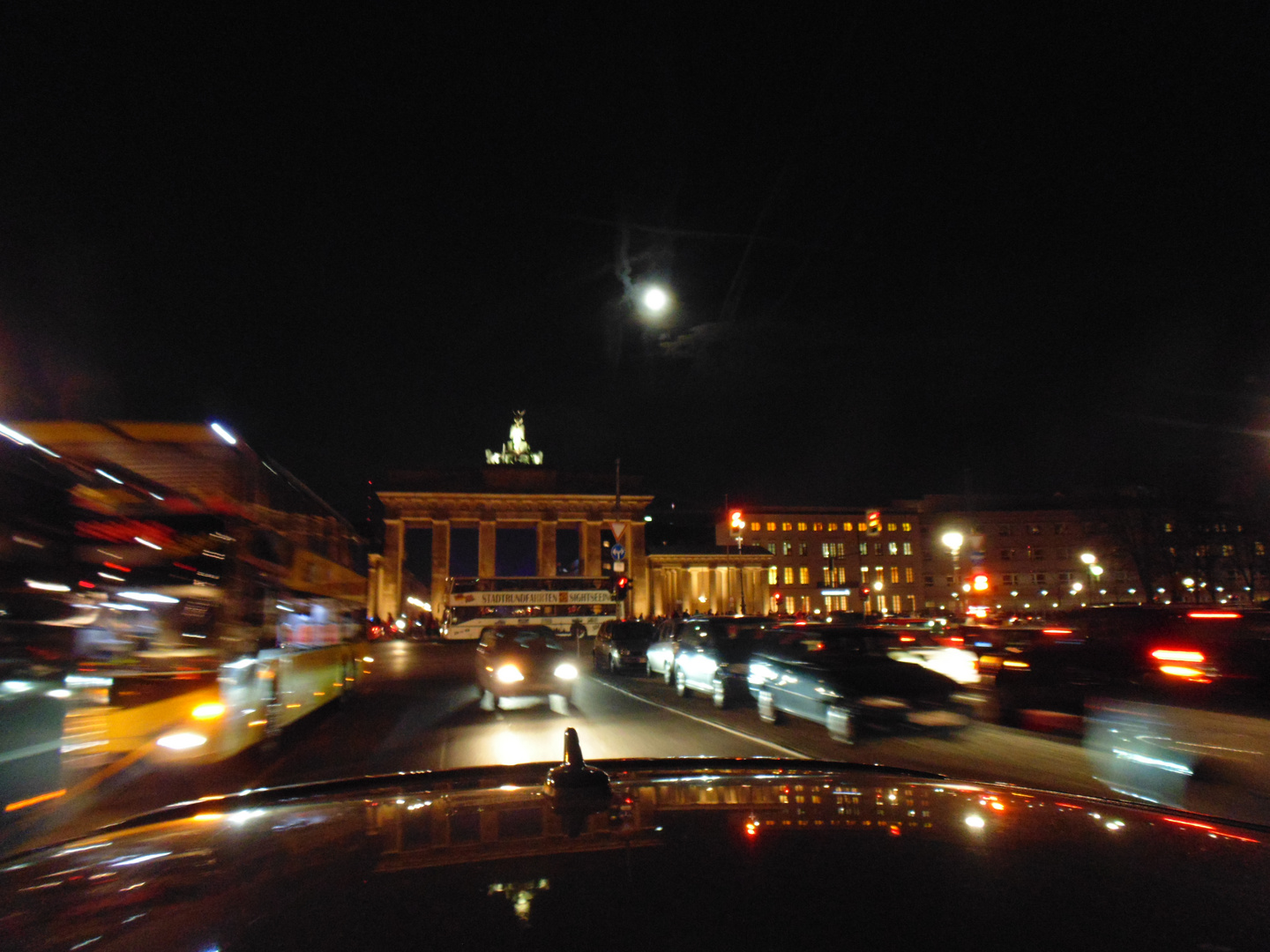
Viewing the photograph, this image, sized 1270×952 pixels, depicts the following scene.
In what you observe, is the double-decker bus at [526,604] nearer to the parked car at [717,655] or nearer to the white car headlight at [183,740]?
the parked car at [717,655]

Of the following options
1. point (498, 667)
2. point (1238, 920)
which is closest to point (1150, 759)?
point (1238, 920)

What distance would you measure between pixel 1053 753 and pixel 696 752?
14.4 ft

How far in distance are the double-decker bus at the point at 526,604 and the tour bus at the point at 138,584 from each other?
37.8 meters

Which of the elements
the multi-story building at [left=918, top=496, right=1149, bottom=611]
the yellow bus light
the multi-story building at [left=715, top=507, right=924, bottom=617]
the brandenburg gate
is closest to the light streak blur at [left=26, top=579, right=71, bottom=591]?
the yellow bus light

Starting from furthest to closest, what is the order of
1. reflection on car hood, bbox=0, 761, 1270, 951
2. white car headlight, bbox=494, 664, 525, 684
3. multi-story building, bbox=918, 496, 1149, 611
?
1. multi-story building, bbox=918, 496, 1149, 611
2. white car headlight, bbox=494, 664, 525, 684
3. reflection on car hood, bbox=0, 761, 1270, 951

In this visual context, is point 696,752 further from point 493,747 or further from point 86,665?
point 86,665

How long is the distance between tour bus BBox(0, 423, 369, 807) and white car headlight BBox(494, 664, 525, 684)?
500 cm

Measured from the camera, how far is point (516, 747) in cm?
1017

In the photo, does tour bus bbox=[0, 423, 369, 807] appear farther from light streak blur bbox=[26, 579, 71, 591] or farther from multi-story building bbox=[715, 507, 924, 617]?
multi-story building bbox=[715, 507, 924, 617]

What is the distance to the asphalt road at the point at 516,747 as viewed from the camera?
7.88m

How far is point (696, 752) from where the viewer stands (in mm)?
9508

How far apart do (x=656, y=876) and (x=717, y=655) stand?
540 inches

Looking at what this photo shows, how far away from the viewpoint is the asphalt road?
7.88m

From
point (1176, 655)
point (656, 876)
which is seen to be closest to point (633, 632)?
point (1176, 655)
